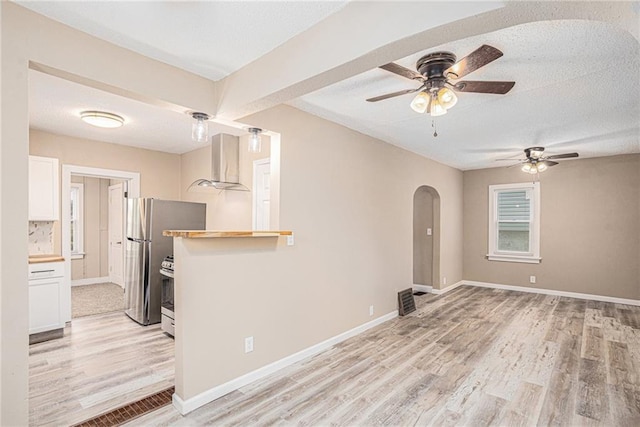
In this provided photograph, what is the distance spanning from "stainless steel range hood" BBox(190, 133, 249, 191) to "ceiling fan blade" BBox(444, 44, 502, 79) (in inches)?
99.7

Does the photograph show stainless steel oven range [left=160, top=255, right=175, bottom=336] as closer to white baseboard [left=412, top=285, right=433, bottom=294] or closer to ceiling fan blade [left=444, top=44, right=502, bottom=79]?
ceiling fan blade [left=444, top=44, right=502, bottom=79]

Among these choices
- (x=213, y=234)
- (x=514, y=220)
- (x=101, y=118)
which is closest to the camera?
(x=213, y=234)

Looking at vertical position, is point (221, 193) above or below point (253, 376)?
above

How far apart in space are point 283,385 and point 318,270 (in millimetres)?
1137

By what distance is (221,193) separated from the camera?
444 centimetres

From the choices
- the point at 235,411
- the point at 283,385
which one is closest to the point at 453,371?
→ the point at 283,385

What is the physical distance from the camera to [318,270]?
3.39 meters

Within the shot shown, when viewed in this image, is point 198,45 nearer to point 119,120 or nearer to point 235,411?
point 119,120

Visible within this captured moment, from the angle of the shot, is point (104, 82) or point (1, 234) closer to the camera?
point (1, 234)

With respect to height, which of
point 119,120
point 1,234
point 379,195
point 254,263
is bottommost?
point 254,263

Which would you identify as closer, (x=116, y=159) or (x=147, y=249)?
(x=147, y=249)

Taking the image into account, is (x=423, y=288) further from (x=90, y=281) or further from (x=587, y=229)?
(x=90, y=281)

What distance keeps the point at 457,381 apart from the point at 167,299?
11.2 feet

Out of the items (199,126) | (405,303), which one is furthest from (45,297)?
(405,303)
